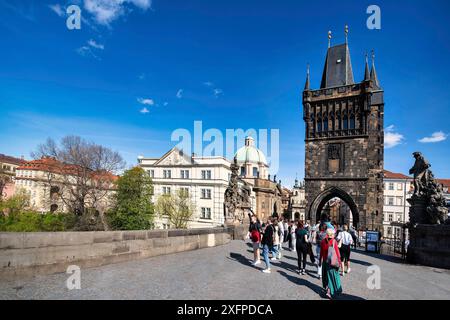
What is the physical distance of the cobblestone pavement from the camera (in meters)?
4.64

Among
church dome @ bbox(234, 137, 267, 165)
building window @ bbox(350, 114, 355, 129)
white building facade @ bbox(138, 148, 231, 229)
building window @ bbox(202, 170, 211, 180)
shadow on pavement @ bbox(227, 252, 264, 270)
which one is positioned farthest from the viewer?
church dome @ bbox(234, 137, 267, 165)

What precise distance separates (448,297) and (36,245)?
854 cm

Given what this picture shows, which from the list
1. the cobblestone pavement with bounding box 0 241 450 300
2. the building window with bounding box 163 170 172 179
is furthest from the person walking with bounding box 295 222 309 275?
the building window with bounding box 163 170 172 179

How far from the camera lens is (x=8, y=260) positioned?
4848 mm

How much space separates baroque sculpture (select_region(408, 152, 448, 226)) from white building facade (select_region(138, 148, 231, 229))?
29.1 m

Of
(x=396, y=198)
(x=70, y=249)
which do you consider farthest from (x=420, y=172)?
(x=396, y=198)

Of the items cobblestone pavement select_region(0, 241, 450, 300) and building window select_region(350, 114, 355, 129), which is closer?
cobblestone pavement select_region(0, 241, 450, 300)

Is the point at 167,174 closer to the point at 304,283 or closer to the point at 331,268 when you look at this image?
the point at 304,283

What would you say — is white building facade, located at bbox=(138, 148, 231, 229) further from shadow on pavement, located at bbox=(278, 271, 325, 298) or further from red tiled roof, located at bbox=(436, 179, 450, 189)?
red tiled roof, located at bbox=(436, 179, 450, 189)

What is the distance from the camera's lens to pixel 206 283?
18.7 ft

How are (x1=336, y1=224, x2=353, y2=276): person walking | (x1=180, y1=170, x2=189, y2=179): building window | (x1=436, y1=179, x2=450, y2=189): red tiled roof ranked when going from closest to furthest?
(x1=336, y1=224, x2=353, y2=276): person walking < (x1=180, y1=170, x2=189, y2=179): building window < (x1=436, y1=179, x2=450, y2=189): red tiled roof
